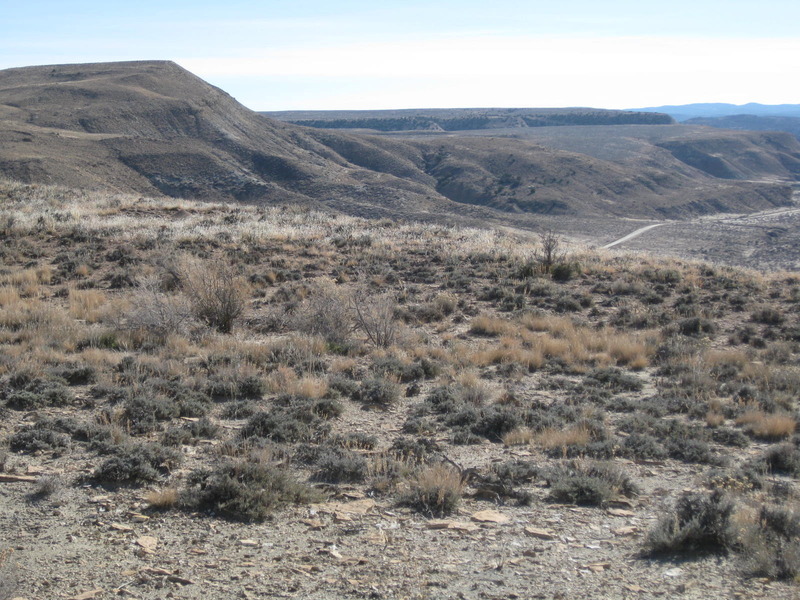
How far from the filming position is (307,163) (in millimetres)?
74250

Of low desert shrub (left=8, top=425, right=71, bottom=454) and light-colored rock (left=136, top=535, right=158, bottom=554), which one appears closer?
light-colored rock (left=136, top=535, right=158, bottom=554)

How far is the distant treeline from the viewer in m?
155

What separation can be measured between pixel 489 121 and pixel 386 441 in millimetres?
163415

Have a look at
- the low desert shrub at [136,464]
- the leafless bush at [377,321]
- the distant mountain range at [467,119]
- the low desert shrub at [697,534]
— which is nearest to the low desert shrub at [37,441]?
the low desert shrub at [136,464]

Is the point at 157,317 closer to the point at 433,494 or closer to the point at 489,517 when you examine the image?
the point at 433,494

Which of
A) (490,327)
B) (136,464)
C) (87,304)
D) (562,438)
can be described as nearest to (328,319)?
(490,327)

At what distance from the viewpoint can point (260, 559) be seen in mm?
4414

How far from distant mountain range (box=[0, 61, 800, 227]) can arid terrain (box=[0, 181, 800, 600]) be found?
43.1 metres

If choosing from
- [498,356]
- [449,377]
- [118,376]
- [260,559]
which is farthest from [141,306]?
[260,559]

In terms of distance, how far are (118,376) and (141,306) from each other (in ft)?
8.44

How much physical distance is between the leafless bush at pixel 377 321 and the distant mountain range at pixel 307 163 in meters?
43.8

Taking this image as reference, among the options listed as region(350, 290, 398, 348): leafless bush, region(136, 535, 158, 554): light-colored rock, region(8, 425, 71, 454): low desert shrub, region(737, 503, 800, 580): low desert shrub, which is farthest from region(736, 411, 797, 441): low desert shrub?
region(8, 425, 71, 454): low desert shrub

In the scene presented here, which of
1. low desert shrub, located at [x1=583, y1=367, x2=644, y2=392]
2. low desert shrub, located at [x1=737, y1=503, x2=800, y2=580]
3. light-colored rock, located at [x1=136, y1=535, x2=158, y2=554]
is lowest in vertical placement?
low desert shrub, located at [x1=583, y1=367, x2=644, y2=392]

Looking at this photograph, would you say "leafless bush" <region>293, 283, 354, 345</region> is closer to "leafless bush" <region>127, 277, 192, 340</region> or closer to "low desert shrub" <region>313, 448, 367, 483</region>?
"leafless bush" <region>127, 277, 192, 340</region>
